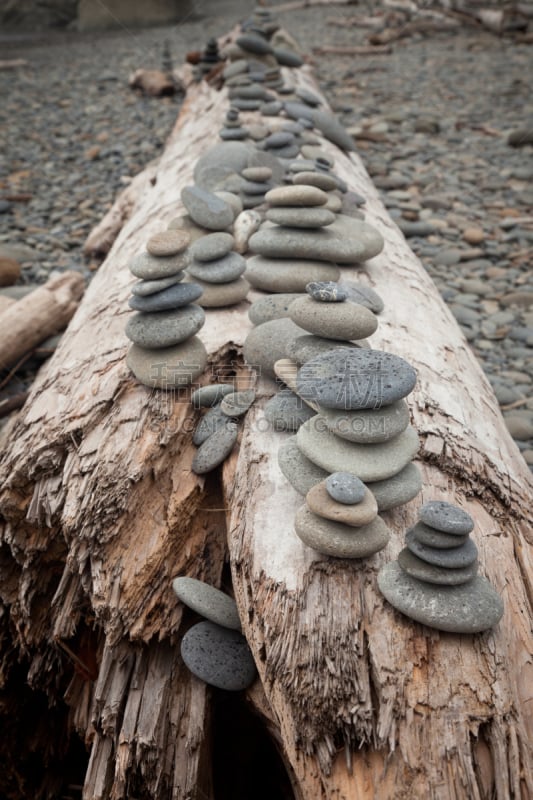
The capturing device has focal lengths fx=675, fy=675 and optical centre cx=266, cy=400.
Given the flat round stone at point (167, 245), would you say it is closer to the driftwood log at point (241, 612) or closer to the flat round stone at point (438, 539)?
the driftwood log at point (241, 612)

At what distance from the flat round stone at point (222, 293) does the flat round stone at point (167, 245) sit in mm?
411

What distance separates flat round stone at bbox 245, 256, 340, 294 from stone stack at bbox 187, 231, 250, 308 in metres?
0.07

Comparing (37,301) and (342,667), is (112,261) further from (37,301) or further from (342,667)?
(342,667)

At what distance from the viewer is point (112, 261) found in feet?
11.8

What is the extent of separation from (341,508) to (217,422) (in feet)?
2.36

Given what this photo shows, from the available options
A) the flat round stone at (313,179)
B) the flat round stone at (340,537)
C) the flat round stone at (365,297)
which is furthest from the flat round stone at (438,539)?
the flat round stone at (313,179)

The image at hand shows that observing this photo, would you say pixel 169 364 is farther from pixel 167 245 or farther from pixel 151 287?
pixel 167 245

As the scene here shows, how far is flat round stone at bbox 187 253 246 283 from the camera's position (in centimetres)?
280

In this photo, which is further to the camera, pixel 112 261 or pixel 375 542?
pixel 112 261

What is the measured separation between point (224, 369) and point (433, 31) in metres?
11.2

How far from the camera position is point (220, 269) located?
2.83 m

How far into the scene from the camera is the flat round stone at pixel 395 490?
1.83 metres

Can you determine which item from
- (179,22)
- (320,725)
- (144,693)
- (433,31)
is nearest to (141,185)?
(144,693)

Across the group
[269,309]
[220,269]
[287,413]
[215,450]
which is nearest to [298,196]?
[220,269]
